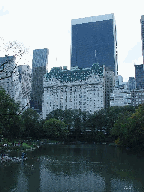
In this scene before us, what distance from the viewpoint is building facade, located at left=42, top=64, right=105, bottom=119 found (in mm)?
178788

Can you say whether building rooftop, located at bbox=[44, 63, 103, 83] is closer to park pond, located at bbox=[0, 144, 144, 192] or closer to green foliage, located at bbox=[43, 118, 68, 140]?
green foliage, located at bbox=[43, 118, 68, 140]

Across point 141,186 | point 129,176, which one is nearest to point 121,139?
point 129,176

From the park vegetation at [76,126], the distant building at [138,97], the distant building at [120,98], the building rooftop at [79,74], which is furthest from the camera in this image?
the distant building at [138,97]

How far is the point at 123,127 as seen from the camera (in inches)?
3285

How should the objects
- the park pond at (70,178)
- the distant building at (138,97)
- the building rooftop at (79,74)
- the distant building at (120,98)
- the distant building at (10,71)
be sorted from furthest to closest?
the distant building at (138,97) < the building rooftop at (79,74) < the distant building at (120,98) < the park pond at (70,178) < the distant building at (10,71)

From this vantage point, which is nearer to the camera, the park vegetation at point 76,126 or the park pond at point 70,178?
the park pond at point 70,178

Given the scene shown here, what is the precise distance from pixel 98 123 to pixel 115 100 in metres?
62.2

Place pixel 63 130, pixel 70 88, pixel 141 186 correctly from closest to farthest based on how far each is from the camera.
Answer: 1. pixel 141 186
2. pixel 63 130
3. pixel 70 88

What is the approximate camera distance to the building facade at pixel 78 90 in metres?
179

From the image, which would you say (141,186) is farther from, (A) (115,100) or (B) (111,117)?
(A) (115,100)

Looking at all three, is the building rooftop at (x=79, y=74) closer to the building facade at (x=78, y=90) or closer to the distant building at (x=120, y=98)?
the building facade at (x=78, y=90)

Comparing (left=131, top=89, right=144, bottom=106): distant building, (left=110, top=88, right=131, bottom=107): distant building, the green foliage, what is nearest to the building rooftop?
(left=110, top=88, right=131, bottom=107): distant building

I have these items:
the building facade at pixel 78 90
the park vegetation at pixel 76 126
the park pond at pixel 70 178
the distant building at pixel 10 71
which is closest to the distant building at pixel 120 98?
the building facade at pixel 78 90

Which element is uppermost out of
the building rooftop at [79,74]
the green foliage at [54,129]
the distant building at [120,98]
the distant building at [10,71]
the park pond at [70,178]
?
the building rooftop at [79,74]
